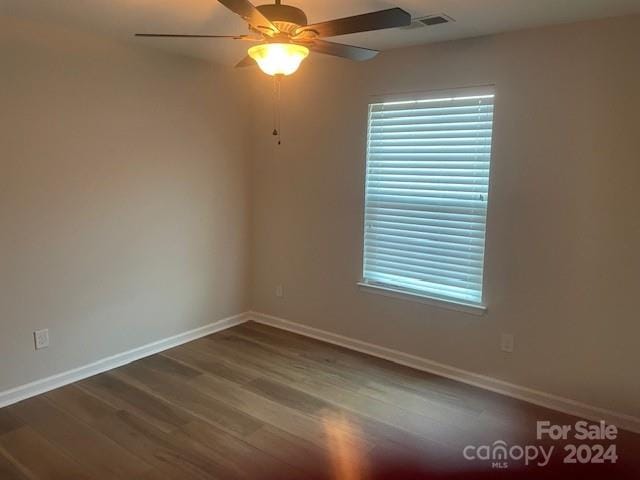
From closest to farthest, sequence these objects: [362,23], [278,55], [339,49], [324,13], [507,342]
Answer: [362,23], [278,55], [339,49], [324,13], [507,342]

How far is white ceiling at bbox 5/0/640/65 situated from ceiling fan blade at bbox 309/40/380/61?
31 centimetres

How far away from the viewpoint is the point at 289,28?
2027 mm

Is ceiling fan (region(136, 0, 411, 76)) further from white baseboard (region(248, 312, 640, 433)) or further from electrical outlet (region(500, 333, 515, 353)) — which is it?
white baseboard (region(248, 312, 640, 433))

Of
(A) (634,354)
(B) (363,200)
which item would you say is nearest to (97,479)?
(B) (363,200)

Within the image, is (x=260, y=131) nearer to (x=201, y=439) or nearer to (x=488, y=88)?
(x=488, y=88)

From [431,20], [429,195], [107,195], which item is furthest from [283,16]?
[107,195]

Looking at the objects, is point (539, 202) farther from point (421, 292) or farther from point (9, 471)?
point (9, 471)

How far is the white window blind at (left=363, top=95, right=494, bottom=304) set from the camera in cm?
321

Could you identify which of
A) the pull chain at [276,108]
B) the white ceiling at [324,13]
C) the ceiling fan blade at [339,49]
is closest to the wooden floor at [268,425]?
the pull chain at [276,108]

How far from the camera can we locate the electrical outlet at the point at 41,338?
310cm

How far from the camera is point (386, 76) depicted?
11.5 feet

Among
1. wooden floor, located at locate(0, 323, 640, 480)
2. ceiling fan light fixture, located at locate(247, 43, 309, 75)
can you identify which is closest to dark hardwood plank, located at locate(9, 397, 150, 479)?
wooden floor, located at locate(0, 323, 640, 480)

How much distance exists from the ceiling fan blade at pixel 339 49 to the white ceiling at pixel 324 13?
0.31 metres

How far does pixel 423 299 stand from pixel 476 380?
0.66 meters
